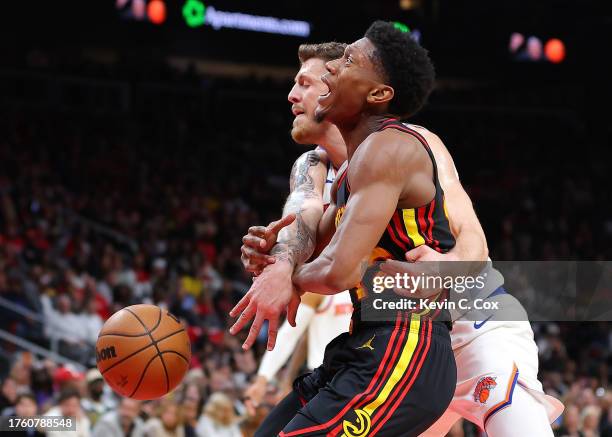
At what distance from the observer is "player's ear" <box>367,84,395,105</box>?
3.29m

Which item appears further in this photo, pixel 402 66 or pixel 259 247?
pixel 259 247

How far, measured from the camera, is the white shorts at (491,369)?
3975mm

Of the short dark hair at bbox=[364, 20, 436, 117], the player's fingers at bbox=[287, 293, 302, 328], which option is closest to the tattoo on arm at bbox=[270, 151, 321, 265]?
the player's fingers at bbox=[287, 293, 302, 328]

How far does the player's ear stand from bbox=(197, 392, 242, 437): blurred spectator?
625 centimetres

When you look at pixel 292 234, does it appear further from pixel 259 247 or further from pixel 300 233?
pixel 259 247

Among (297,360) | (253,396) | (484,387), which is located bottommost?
(297,360)

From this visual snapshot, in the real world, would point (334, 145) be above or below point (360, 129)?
below

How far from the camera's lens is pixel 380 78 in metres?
3.30

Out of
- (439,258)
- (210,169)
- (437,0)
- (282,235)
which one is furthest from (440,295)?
(437,0)

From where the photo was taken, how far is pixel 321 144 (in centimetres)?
453

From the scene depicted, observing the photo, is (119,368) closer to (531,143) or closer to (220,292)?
(220,292)

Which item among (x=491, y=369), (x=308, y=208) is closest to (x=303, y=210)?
(x=308, y=208)

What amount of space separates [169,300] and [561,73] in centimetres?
1411

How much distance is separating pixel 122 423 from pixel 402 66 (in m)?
5.79
